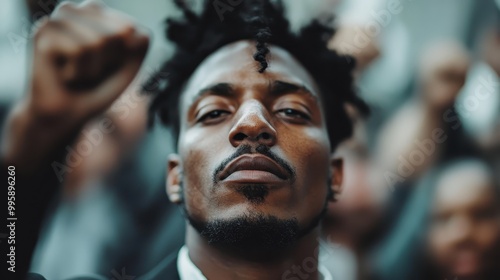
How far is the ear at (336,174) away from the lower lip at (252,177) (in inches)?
17.0

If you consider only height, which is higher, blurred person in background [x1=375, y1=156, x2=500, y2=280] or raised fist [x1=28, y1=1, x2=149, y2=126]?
raised fist [x1=28, y1=1, x2=149, y2=126]

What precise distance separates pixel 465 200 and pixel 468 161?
0.20 m

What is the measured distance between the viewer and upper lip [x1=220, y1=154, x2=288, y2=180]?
1.87 metres

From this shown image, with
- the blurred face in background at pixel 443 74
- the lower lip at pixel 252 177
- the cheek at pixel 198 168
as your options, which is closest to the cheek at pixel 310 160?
the lower lip at pixel 252 177

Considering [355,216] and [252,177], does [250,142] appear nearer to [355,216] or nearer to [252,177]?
[252,177]

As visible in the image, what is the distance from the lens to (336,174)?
229 centimetres

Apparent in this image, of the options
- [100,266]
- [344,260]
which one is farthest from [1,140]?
[344,260]

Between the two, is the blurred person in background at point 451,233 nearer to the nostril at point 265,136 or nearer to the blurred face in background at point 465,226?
the blurred face in background at point 465,226

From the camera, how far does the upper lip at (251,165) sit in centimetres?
187

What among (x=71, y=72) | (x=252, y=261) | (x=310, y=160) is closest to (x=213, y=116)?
(x=310, y=160)

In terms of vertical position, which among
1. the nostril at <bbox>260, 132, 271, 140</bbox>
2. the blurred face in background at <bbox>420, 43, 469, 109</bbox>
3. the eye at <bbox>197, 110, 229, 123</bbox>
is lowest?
the blurred face in background at <bbox>420, 43, 469, 109</bbox>

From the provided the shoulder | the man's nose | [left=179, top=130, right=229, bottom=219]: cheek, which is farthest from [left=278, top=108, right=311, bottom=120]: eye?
the shoulder

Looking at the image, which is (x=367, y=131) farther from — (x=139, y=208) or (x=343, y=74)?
(x=139, y=208)

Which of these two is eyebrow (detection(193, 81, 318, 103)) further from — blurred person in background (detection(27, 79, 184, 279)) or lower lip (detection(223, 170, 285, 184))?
blurred person in background (detection(27, 79, 184, 279))
